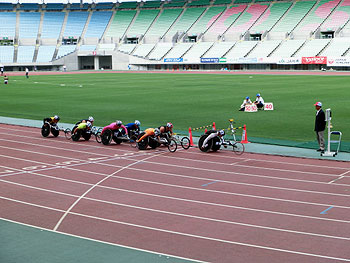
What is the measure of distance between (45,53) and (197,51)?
34.1m

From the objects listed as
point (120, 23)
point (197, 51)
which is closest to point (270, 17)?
point (197, 51)

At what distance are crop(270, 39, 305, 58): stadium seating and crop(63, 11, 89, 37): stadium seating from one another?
4985 centimetres

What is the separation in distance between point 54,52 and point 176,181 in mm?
102712

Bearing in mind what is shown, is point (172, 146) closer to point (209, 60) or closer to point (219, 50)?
point (209, 60)

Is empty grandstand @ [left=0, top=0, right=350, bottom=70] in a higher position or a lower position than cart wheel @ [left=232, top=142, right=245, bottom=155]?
higher

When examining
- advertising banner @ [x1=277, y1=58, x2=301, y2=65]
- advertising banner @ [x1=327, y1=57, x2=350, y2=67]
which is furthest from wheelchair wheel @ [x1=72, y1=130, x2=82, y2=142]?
advertising banner @ [x1=277, y1=58, x2=301, y2=65]

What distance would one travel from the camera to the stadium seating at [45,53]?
4289 inches

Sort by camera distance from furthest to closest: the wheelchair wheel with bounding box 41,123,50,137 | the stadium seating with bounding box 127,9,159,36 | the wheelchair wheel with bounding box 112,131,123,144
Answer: the stadium seating with bounding box 127,9,159,36, the wheelchair wheel with bounding box 41,123,50,137, the wheelchair wheel with bounding box 112,131,123,144

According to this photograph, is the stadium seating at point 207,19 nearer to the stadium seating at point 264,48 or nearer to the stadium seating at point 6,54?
the stadium seating at point 264,48

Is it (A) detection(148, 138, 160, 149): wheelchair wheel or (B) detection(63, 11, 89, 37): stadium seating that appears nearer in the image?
(A) detection(148, 138, 160, 149): wheelchair wheel

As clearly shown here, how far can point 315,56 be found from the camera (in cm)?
8206

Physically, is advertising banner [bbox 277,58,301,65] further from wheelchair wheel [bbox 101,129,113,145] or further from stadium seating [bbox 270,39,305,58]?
wheelchair wheel [bbox 101,129,113,145]

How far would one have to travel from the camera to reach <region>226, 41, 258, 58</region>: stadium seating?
93.5 metres

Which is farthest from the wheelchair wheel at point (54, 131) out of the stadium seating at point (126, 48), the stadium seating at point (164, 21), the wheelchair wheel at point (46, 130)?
the stadium seating at point (164, 21)
